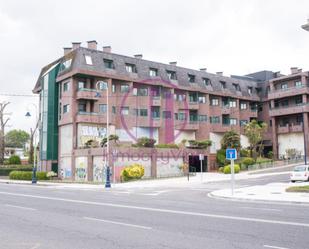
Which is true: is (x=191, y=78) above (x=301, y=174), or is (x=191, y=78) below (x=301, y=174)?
above

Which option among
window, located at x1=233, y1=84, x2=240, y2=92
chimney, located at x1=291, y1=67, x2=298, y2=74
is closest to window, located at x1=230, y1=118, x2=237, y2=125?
window, located at x1=233, y1=84, x2=240, y2=92

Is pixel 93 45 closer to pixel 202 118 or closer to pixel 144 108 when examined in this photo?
pixel 144 108

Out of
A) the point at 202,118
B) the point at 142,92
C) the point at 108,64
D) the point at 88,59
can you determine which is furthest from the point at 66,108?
the point at 202,118

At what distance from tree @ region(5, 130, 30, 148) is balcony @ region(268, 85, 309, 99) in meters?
94.0

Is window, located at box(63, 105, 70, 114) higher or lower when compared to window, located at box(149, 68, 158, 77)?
lower

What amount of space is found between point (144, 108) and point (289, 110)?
23.3m

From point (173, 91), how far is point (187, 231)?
47441 millimetres

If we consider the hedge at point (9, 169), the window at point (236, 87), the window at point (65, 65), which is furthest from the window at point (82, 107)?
the window at point (236, 87)

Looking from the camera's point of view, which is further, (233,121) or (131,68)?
(233,121)

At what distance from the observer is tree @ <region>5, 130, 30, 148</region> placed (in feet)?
427

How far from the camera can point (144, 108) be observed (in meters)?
53.2

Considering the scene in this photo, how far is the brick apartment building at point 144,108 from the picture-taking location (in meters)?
47.8

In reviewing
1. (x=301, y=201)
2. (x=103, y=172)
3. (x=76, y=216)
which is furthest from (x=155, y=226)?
(x=103, y=172)

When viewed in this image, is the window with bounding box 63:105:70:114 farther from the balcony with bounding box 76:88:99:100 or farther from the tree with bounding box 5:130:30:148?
the tree with bounding box 5:130:30:148
